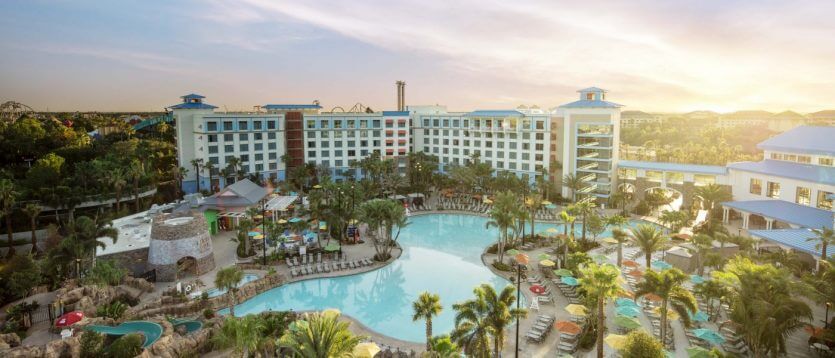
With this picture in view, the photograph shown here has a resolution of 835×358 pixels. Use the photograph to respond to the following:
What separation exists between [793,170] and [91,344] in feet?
193

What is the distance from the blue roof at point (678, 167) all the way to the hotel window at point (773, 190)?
18.6 ft

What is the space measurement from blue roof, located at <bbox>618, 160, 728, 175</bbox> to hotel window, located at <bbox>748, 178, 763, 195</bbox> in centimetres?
355

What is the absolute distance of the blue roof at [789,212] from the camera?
38.8 meters

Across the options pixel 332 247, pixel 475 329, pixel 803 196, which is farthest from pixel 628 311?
pixel 803 196

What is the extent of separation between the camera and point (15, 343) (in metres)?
24.1

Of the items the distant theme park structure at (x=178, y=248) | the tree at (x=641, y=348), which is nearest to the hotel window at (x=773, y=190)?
the tree at (x=641, y=348)

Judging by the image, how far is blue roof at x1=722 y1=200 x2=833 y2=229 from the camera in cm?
3884

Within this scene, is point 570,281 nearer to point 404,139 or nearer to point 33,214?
point 33,214

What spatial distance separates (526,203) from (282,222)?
86.2 feet

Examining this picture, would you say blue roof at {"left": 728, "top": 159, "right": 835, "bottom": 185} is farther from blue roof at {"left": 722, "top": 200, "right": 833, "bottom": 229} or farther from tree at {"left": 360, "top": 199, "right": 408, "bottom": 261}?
tree at {"left": 360, "top": 199, "right": 408, "bottom": 261}

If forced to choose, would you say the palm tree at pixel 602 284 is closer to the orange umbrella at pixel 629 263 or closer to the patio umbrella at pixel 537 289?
the patio umbrella at pixel 537 289

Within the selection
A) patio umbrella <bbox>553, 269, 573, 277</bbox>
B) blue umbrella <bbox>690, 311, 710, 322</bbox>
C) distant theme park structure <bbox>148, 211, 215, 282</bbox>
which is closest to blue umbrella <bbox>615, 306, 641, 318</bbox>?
blue umbrella <bbox>690, 311, 710, 322</bbox>

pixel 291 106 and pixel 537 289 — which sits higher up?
pixel 291 106

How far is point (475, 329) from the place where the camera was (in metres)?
21.9
